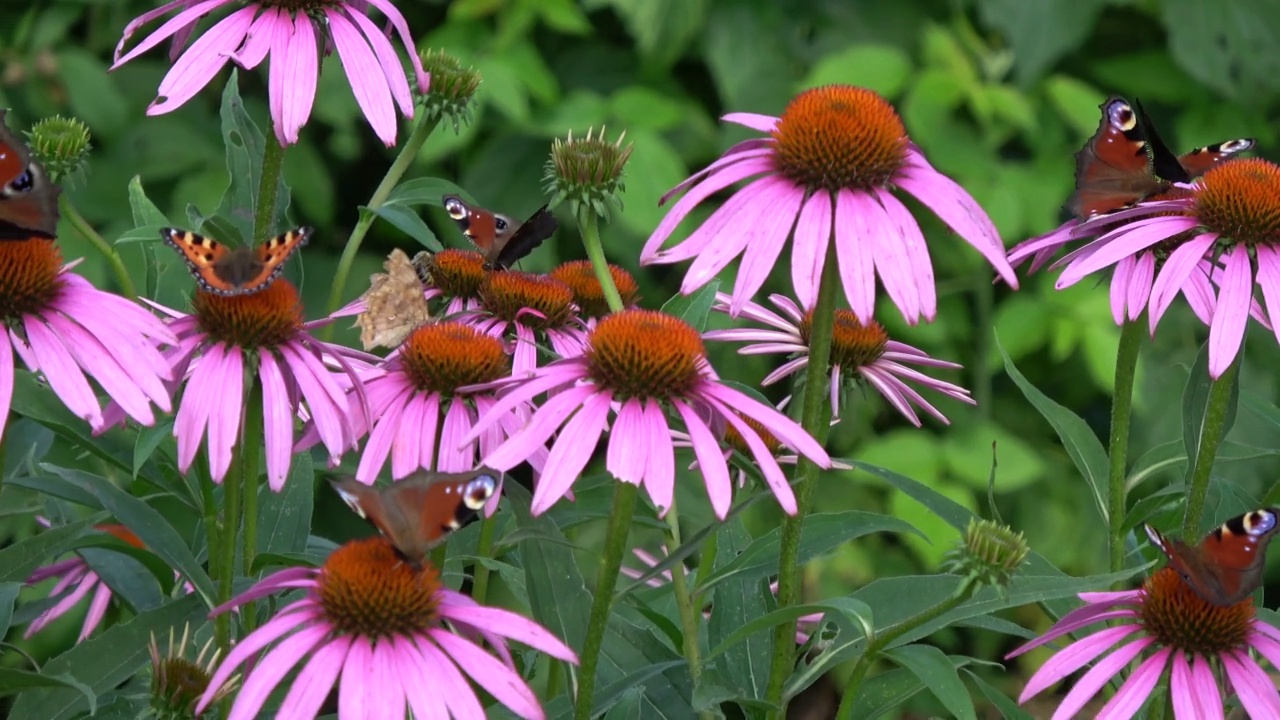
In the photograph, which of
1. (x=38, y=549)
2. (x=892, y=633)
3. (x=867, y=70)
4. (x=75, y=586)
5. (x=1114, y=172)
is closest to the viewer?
(x=892, y=633)

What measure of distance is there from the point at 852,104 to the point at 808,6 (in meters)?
1.79

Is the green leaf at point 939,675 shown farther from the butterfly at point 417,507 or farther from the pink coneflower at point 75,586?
the pink coneflower at point 75,586

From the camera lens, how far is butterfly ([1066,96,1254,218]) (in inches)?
39.9

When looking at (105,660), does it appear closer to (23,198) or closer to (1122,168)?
(23,198)

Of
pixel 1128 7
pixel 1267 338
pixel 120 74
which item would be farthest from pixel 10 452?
pixel 1128 7

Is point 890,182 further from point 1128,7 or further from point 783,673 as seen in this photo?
point 1128,7

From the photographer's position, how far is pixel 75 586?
1184 millimetres

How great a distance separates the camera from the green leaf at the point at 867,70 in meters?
2.34

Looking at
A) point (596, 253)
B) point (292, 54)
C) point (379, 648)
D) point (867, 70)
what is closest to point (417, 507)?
point (379, 648)

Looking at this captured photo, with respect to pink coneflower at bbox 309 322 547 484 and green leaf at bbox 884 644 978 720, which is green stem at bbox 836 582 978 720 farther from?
pink coneflower at bbox 309 322 547 484

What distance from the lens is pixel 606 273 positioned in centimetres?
93

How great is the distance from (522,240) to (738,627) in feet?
1.01

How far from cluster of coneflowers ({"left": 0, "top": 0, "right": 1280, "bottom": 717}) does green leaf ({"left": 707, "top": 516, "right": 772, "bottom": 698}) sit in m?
0.04

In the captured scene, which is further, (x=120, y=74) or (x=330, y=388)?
(x=120, y=74)
